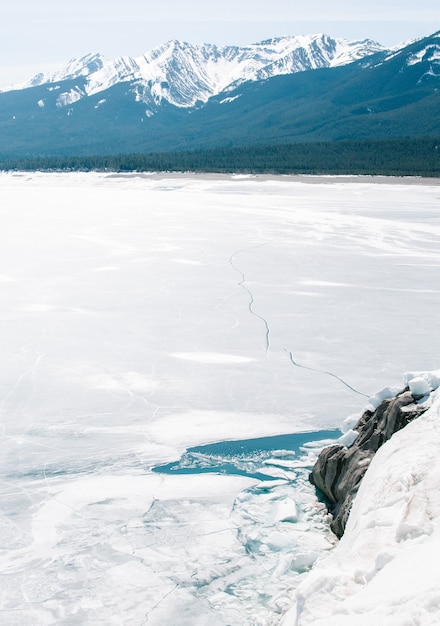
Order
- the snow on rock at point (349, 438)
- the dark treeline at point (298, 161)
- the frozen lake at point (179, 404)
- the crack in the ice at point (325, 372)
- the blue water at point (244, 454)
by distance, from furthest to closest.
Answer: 1. the dark treeline at point (298, 161)
2. the crack in the ice at point (325, 372)
3. the blue water at point (244, 454)
4. the snow on rock at point (349, 438)
5. the frozen lake at point (179, 404)

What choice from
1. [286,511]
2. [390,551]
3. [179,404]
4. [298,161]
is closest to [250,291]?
[179,404]

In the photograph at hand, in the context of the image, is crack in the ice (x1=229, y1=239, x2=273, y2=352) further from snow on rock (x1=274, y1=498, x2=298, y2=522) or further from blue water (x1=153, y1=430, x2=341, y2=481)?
snow on rock (x1=274, y1=498, x2=298, y2=522)

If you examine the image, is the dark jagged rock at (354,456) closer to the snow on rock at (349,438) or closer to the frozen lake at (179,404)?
the snow on rock at (349,438)

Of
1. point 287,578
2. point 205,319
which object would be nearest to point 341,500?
point 287,578

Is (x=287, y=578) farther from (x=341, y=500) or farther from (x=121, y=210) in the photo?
(x=121, y=210)

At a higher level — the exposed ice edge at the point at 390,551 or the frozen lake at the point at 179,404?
the exposed ice edge at the point at 390,551

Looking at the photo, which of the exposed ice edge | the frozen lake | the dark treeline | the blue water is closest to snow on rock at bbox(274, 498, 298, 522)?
the frozen lake

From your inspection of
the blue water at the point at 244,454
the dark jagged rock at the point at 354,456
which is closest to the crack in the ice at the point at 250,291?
the blue water at the point at 244,454
